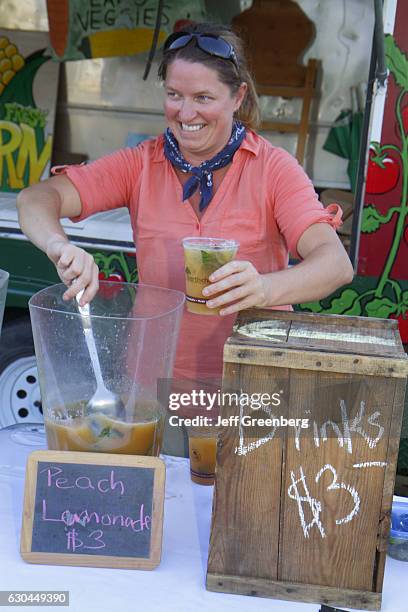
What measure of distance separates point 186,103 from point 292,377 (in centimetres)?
94

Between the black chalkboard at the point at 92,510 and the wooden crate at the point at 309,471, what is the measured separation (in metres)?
0.14

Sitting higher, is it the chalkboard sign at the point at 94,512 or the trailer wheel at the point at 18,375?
the chalkboard sign at the point at 94,512

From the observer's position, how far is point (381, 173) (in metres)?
3.52

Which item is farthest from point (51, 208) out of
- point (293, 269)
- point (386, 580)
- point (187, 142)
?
point (386, 580)

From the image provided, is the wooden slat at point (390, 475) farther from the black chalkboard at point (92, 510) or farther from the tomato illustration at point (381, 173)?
the tomato illustration at point (381, 173)

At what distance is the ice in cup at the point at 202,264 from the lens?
1.65 m

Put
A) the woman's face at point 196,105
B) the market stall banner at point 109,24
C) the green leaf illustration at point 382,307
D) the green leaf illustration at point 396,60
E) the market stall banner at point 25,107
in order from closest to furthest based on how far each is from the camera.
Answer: the woman's face at point 196,105 → the green leaf illustration at point 396,60 → the green leaf illustration at point 382,307 → the market stall banner at point 109,24 → the market stall banner at point 25,107

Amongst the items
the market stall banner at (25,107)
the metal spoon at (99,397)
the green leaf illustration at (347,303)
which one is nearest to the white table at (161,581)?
the metal spoon at (99,397)

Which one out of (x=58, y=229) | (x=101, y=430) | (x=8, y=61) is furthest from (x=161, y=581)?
(x=8, y=61)

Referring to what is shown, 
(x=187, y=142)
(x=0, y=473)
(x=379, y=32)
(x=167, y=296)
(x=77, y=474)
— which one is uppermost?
(x=379, y=32)

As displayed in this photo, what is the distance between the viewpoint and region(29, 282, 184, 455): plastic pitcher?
152cm

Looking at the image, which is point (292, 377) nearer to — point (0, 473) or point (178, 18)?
point (0, 473)

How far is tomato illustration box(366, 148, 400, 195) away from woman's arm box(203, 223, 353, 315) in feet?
5.38

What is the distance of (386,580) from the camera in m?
1.47
